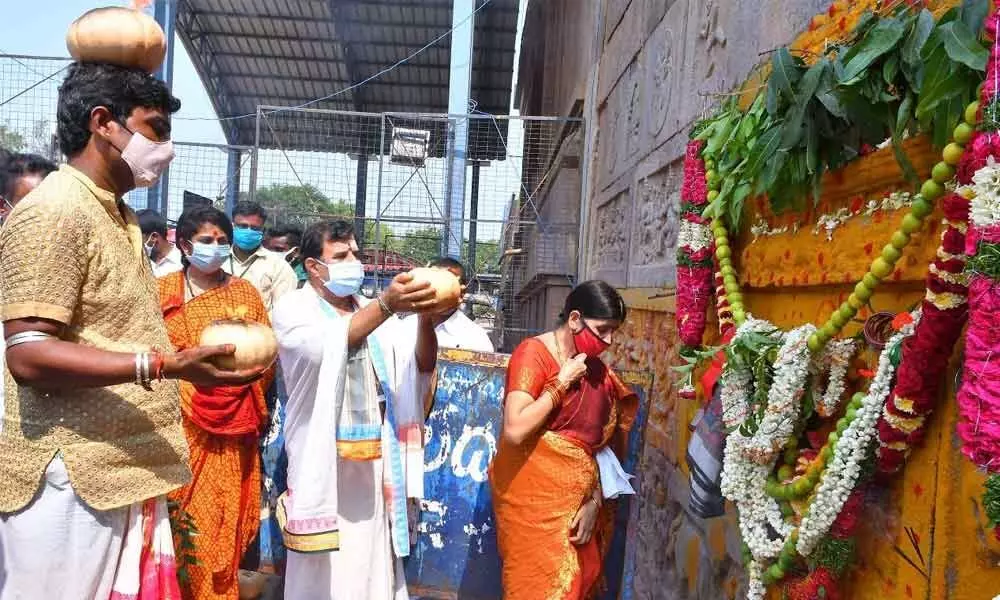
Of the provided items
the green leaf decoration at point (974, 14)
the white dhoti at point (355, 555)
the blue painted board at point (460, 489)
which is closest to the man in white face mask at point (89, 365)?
the white dhoti at point (355, 555)

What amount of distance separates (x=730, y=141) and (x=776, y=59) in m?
0.57

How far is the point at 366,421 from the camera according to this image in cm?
363

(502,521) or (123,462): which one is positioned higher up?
(123,462)

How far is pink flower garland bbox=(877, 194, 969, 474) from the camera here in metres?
1.91

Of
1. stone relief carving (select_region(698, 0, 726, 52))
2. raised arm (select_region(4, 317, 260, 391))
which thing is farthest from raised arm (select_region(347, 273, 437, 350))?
stone relief carving (select_region(698, 0, 726, 52))

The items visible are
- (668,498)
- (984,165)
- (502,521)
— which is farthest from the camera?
(668,498)

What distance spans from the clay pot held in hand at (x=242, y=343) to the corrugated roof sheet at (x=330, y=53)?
14145mm

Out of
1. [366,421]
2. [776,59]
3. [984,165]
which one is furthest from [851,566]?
[366,421]

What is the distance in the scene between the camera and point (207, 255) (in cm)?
464

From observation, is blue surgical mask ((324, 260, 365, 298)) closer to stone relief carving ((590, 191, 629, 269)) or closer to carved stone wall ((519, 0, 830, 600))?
carved stone wall ((519, 0, 830, 600))

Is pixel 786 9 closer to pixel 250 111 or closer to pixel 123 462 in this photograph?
pixel 123 462

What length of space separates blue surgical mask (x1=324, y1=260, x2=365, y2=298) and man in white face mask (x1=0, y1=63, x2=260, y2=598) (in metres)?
1.33

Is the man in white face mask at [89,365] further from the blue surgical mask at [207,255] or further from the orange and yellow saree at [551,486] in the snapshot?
the blue surgical mask at [207,255]

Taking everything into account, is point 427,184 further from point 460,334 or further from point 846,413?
point 846,413
